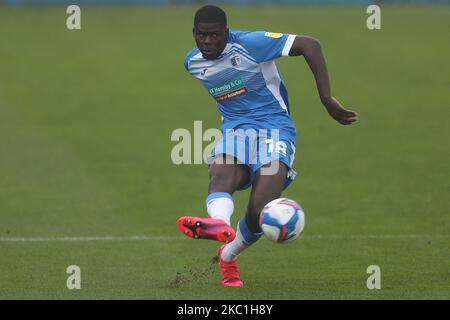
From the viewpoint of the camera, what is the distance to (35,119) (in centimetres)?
2381

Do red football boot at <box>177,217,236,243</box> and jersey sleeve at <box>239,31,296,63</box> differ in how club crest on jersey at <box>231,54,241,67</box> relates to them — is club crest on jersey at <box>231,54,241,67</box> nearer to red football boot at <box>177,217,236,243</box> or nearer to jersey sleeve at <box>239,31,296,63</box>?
jersey sleeve at <box>239,31,296,63</box>

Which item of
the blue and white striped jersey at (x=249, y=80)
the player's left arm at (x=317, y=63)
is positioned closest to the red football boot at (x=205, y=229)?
the blue and white striped jersey at (x=249, y=80)

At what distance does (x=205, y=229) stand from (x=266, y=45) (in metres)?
1.94

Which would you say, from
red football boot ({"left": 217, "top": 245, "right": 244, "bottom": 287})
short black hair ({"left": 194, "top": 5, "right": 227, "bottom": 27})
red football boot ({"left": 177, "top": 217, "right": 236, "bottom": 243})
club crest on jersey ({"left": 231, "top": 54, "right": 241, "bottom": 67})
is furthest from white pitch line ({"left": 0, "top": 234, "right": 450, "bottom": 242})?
red football boot ({"left": 177, "top": 217, "right": 236, "bottom": 243})

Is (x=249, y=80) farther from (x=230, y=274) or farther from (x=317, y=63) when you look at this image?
(x=230, y=274)

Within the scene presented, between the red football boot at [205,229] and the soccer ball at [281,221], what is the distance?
0.41 m

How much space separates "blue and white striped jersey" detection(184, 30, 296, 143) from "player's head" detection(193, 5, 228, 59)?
0.19 m

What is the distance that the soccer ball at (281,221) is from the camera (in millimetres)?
9328

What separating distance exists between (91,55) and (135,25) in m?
5.42

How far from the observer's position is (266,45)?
1013cm

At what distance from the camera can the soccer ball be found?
9.33m

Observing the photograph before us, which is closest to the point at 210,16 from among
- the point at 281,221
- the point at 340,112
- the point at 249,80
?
the point at 249,80

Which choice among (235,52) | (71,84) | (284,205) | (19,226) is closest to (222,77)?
(235,52)

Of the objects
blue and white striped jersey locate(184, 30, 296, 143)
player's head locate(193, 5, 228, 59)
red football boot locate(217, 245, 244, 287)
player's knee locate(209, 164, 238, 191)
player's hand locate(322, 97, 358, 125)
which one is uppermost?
player's head locate(193, 5, 228, 59)
